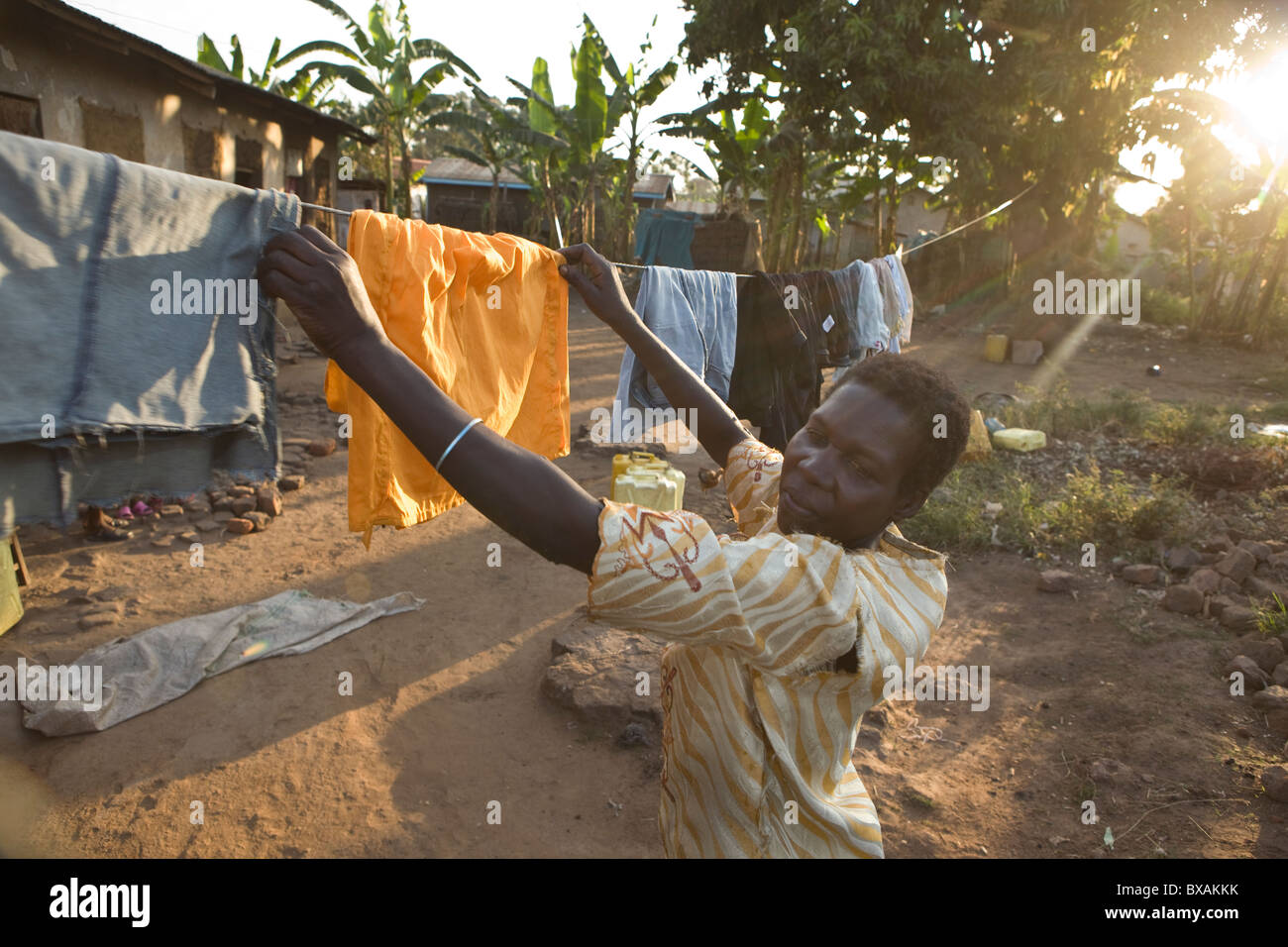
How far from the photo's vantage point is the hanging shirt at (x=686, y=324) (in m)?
3.08

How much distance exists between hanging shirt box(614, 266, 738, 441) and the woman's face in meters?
1.53

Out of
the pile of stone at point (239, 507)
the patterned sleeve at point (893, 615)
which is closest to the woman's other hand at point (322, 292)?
the patterned sleeve at point (893, 615)

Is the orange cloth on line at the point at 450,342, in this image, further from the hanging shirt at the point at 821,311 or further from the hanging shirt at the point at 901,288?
the hanging shirt at the point at 901,288

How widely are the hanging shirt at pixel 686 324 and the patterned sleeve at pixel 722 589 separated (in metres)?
1.81

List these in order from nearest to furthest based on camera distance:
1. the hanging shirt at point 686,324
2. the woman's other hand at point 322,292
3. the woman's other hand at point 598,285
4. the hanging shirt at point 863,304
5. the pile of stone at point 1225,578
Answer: the woman's other hand at point 322,292
the woman's other hand at point 598,285
the hanging shirt at point 686,324
the hanging shirt at point 863,304
the pile of stone at point 1225,578

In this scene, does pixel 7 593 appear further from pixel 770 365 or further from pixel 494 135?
pixel 494 135

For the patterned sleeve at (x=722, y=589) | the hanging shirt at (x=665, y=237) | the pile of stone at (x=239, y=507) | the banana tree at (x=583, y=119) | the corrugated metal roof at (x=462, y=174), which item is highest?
the corrugated metal roof at (x=462, y=174)

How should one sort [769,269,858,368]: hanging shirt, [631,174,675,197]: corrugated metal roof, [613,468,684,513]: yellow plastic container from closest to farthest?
[769,269,858,368]: hanging shirt, [613,468,684,513]: yellow plastic container, [631,174,675,197]: corrugated metal roof

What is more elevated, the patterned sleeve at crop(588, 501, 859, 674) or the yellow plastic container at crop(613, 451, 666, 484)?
the patterned sleeve at crop(588, 501, 859, 674)

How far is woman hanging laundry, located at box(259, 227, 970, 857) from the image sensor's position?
108cm

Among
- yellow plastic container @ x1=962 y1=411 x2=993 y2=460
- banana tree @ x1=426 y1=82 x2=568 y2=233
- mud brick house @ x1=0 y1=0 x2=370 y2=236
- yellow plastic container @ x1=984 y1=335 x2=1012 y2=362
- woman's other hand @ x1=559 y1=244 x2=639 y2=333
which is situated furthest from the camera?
banana tree @ x1=426 y1=82 x2=568 y2=233

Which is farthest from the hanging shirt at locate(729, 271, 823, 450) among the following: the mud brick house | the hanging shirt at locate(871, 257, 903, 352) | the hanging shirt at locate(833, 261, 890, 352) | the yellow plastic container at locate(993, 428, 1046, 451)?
the yellow plastic container at locate(993, 428, 1046, 451)

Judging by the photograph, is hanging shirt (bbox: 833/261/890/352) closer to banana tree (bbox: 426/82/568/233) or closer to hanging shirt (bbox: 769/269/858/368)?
hanging shirt (bbox: 769/269/858/368)
